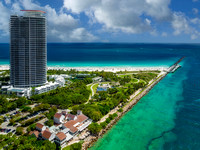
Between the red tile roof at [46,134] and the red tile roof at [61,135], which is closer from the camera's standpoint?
the red tile roof at [61,135]

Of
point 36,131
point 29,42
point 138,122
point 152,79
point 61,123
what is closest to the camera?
point 36,131

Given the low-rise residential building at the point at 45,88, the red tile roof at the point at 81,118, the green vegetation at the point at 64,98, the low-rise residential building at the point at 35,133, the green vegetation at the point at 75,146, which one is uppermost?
the low-rise residential building at the point at 45,88

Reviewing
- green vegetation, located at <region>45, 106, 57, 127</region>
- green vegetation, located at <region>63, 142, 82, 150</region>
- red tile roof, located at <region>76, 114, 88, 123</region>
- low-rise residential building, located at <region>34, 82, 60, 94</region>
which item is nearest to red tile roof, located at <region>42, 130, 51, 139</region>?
green vegetation, located at <region>63, 142, 82, 150</region>

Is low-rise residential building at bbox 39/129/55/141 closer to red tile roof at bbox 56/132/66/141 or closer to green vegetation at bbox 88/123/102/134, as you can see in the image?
red tile roof at bbox 56/132/66/141

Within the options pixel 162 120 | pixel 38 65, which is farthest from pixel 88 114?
pixel 38 65

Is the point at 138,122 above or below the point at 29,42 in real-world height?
below

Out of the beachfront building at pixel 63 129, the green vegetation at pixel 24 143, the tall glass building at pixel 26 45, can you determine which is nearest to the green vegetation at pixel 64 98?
the beachfront building at pixel 63 129

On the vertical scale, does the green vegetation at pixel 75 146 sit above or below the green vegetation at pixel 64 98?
below

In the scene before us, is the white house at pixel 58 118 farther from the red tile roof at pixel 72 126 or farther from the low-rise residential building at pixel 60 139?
the low-rise residential building at pixel 60 139

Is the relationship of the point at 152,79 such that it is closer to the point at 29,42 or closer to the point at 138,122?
the point at 138,122
